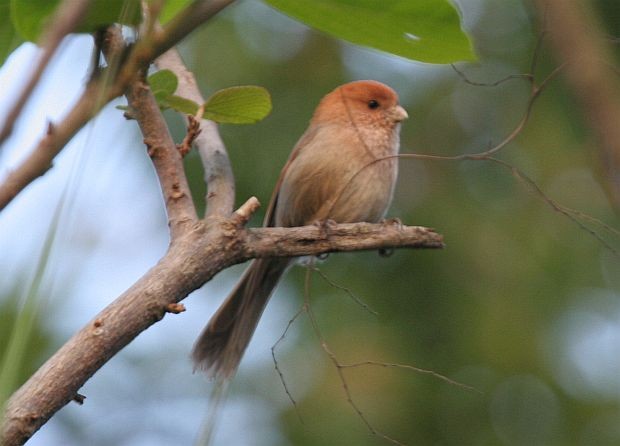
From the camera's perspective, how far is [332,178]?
4.49m

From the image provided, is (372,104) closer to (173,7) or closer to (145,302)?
(145,302)

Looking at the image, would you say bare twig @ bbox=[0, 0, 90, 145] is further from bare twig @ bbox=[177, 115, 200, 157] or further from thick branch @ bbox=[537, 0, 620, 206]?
bare twig @ bbox=[177, 115, 200, 157]

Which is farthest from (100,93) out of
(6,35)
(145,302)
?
(145,302)

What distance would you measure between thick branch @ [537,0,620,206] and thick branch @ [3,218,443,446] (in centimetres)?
161

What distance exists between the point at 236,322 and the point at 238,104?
180 cm

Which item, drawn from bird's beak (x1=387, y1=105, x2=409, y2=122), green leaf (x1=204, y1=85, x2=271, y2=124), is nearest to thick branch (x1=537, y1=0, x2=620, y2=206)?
green leaf (x1=204, y1=85, x2=271, y2=124)

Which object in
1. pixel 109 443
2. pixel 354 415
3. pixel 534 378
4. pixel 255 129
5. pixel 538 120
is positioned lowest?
pixel 109 443

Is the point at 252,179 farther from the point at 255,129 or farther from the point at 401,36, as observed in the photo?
the point at 401,36

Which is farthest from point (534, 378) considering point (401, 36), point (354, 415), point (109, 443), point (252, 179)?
point (401, 36)

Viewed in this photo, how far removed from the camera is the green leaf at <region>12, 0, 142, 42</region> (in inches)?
47.8

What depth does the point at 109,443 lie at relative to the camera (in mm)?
5504

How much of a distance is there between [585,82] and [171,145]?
2009 mm

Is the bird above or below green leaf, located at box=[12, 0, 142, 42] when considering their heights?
above

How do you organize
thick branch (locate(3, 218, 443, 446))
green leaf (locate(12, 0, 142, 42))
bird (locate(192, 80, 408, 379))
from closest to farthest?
1. green leaf (locate(12, 0, 142, 42))
2. thick branch (locate(3, 218, 443, 446))
3. bird (locate(192, 80, 408, 379))
